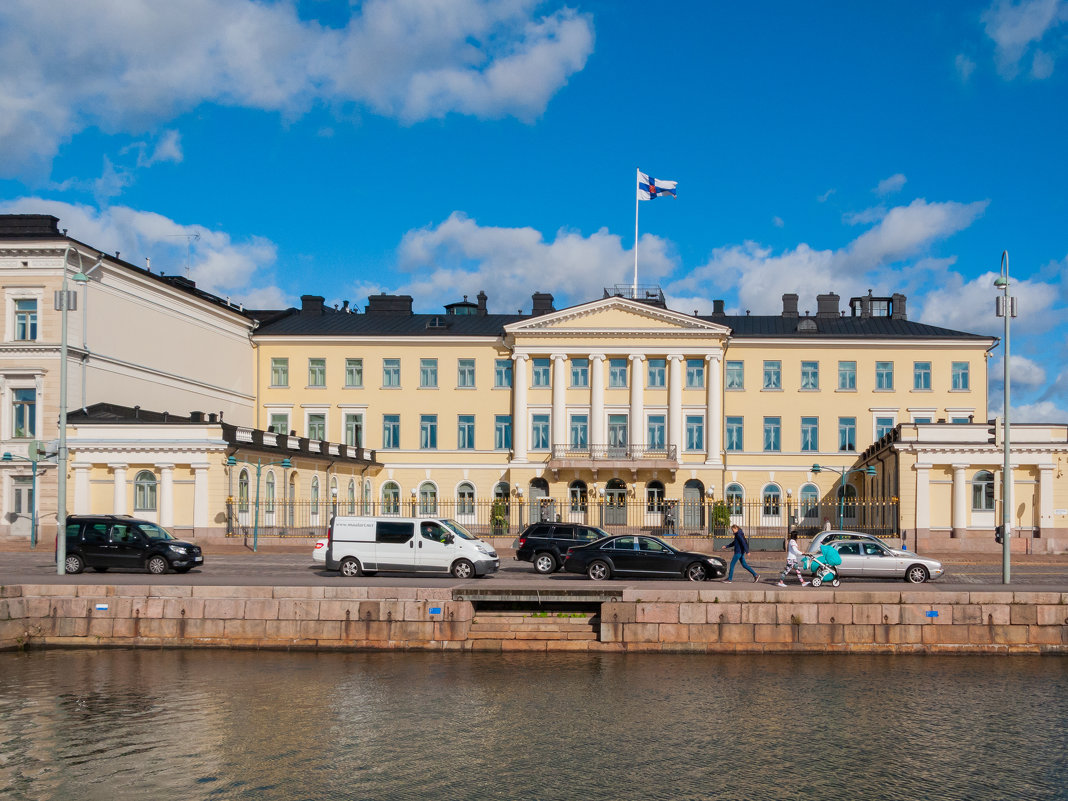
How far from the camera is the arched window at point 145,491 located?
5447 cm

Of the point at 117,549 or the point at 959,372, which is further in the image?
the point at 959,372

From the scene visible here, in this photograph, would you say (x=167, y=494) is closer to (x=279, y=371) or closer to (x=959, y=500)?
(x=279, y=371)

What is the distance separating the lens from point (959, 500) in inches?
2080

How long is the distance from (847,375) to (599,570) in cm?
4437

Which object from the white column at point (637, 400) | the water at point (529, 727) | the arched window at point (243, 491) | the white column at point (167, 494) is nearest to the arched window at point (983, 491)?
the white column at point (637, 400)

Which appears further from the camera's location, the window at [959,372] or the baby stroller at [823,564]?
the window at [959,372]

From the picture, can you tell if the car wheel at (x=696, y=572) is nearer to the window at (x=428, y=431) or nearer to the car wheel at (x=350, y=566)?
the car wheel at (x=350, y=566)

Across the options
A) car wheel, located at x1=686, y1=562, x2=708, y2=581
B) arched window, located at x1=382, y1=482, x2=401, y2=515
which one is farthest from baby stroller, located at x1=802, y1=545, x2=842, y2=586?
arched window, located at x1=382, y1=482, x2=401, y2=515

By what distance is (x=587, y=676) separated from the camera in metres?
22.8

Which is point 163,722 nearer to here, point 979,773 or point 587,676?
point 587,676

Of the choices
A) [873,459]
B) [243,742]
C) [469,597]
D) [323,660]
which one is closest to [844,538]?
[469,597]

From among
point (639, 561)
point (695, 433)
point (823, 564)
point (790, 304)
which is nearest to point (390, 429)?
point (695, 433)

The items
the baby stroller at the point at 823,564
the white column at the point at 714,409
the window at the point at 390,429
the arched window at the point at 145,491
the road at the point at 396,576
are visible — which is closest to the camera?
the road at the point at 396,576

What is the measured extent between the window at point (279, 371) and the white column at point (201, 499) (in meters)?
22.5
